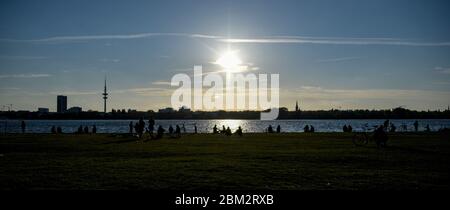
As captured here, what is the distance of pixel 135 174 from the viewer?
Result: 1847 cm

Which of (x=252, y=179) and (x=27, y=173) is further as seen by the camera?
(x=27, y=173)
